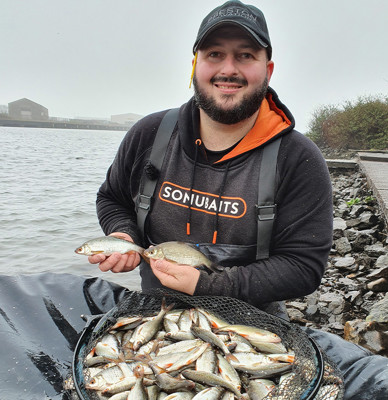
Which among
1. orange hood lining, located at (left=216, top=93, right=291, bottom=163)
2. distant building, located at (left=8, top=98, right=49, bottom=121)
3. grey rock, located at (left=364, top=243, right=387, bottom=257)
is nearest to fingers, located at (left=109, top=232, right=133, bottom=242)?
orange hood lining, located at (left=216, top=93, right=291, bottom=163)

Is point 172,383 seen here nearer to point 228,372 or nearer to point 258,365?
point 228,372

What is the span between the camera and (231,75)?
10.3 ft

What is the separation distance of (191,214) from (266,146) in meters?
0.79

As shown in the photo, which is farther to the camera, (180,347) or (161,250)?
(161,250)

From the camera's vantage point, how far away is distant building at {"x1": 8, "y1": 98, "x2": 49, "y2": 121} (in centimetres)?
12612

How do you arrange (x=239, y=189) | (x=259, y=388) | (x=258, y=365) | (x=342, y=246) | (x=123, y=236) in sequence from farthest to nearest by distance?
1. (x=342, y=246)
2. (x=123, y=236)
3. (x=239, y=189)
4. (x=258, y=365)
5. (x=259, y=388)

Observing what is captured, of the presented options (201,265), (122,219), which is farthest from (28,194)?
(201,265)

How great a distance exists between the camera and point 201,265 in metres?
3.04

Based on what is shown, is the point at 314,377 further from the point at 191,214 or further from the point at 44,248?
the point at 44,248

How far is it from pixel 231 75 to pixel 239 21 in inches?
14.5

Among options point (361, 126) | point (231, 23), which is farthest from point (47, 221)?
point (361, 126)

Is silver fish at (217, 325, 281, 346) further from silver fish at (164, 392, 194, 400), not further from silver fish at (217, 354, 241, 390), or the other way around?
silver fish at (164, 392, 194, 400)

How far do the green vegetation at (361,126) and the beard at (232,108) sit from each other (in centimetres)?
2499

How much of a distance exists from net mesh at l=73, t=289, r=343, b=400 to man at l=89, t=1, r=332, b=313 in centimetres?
15
